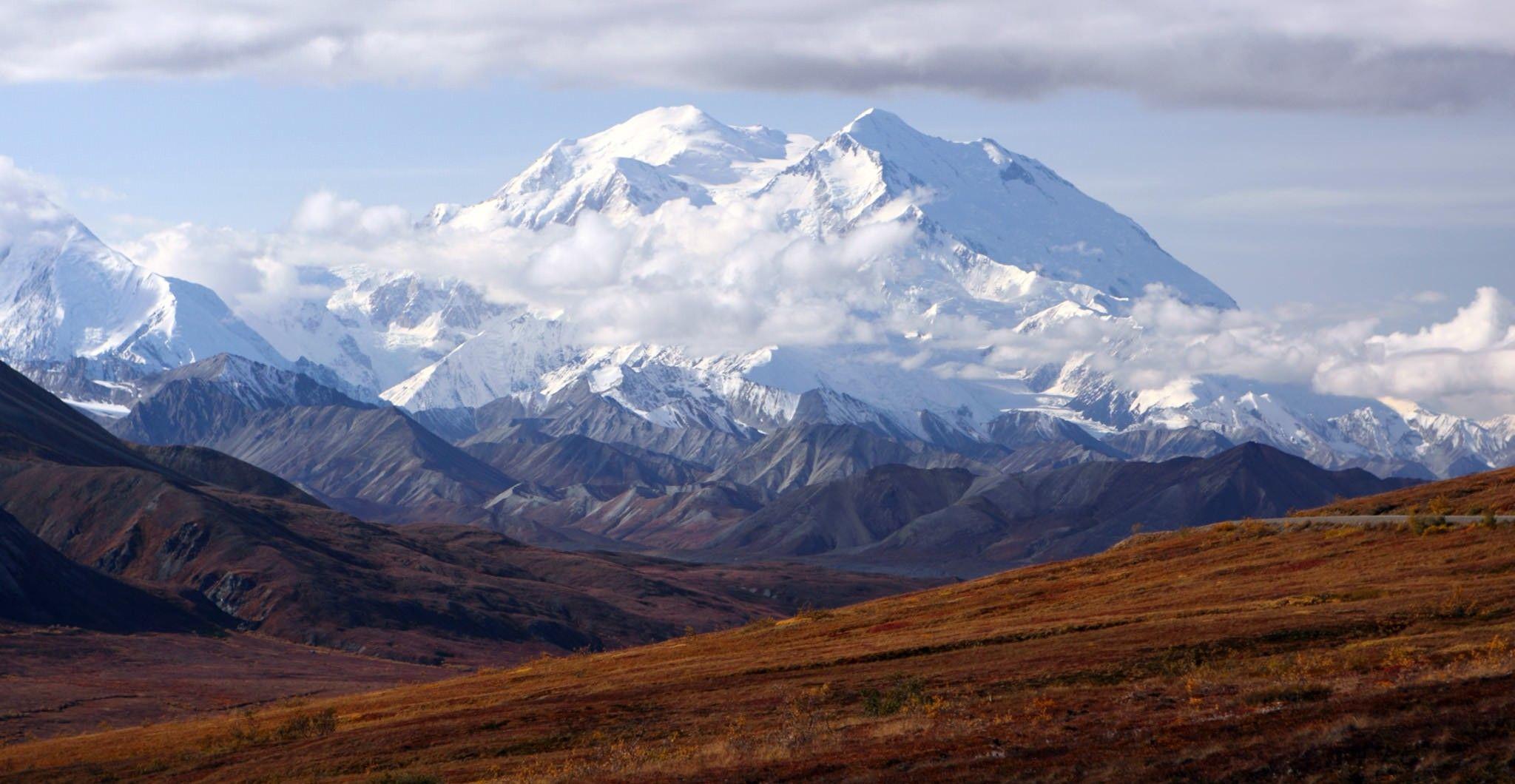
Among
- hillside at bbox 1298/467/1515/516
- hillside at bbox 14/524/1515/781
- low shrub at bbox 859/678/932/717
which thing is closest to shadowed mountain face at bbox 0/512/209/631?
hillside at bbox 14/524/1515/781

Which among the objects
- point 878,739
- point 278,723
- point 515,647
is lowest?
point 515,647

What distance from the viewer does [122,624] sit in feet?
510

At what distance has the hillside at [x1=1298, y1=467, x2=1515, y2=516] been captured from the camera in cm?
7250

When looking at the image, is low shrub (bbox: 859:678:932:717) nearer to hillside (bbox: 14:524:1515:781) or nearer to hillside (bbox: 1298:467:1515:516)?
hillside (bbox: 14:524:1515:781)

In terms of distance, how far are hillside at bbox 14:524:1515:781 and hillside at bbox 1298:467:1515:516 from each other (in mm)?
5542

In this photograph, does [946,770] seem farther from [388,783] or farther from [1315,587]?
[1315,587]

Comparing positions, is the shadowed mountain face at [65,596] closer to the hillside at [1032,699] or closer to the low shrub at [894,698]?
the hillside at [1032,699]

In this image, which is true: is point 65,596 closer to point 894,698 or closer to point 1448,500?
point 1448,500

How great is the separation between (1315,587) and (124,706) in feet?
245

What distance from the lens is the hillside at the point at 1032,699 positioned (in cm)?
3041

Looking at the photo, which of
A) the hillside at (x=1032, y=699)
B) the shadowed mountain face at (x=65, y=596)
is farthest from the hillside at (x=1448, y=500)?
the shadowed mountain face at (x=65, y=596)

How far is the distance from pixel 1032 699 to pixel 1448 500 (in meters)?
45.8

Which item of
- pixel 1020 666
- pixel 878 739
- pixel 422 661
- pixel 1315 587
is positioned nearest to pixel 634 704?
pixel 1020 666

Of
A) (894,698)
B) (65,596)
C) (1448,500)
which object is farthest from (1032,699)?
(65,596)
